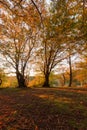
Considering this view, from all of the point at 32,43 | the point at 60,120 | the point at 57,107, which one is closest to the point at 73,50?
the point at 32,43

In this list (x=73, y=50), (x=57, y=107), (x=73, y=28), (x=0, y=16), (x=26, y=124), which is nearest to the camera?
(x=26, y=124)

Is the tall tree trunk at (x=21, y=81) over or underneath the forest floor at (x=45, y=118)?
over

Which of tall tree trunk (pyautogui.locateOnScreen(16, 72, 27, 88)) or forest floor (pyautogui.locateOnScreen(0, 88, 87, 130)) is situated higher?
tall tree trunk (pyautogui.locateOnScreen(16, 72, 27, 88))

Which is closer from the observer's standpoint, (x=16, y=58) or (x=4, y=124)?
(x=4, y=124)

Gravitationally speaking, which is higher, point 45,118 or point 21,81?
point 21,81

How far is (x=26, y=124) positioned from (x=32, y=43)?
66.3ft

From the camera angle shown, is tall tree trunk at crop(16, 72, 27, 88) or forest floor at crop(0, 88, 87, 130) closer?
forest floor at crop(0, 88, 87, 130)

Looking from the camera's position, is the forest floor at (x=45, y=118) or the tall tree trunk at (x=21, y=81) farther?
the tall tree trunk at (x=21, y=81)

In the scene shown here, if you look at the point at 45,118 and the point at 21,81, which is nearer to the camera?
the point at 45,118

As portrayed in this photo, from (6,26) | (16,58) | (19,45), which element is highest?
(6,26)

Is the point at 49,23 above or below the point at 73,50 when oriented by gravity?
above

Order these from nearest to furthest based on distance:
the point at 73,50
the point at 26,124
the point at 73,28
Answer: the point at 26,124, the point at 73,28, the point at 73,50

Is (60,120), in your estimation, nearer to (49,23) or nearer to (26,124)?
(26,124)

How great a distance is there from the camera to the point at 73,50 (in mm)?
25609
